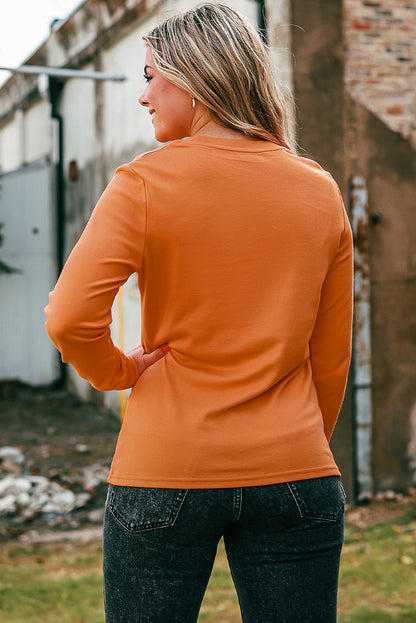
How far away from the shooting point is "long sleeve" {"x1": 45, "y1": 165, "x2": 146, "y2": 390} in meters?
1.38

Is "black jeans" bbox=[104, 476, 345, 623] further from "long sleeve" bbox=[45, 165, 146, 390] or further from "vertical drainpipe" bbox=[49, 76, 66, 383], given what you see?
"vertical drainpipe" bbox=[49, 76, 66, 383]

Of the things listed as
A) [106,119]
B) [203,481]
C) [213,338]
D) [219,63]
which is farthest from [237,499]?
[106,119]

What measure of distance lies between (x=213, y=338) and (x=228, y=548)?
1.43 feet

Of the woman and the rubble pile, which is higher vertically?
the woman

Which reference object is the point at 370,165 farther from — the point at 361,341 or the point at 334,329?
the point at 334,329

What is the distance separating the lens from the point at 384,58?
5.99 m

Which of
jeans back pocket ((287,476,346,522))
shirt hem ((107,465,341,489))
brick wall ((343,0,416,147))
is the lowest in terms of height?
jeans back pocket ((287,476,346,522))

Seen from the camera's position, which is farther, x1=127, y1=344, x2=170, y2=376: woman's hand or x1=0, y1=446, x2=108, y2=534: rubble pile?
x1=0, y1=446, x2=108, y2=534: rubble pile

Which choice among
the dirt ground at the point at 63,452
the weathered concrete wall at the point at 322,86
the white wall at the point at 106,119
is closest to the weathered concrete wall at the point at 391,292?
the weathered concrete wall at the point at 322,86

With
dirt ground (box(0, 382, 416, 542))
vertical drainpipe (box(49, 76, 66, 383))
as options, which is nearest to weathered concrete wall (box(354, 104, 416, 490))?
dirt ground (box(0, 382, 416, 542))

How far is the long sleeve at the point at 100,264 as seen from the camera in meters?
1.38

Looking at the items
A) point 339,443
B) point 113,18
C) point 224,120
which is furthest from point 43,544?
point 113,18

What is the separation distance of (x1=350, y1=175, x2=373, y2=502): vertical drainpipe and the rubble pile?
220 centimetres

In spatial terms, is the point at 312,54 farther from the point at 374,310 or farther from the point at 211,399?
the point at 211,399
